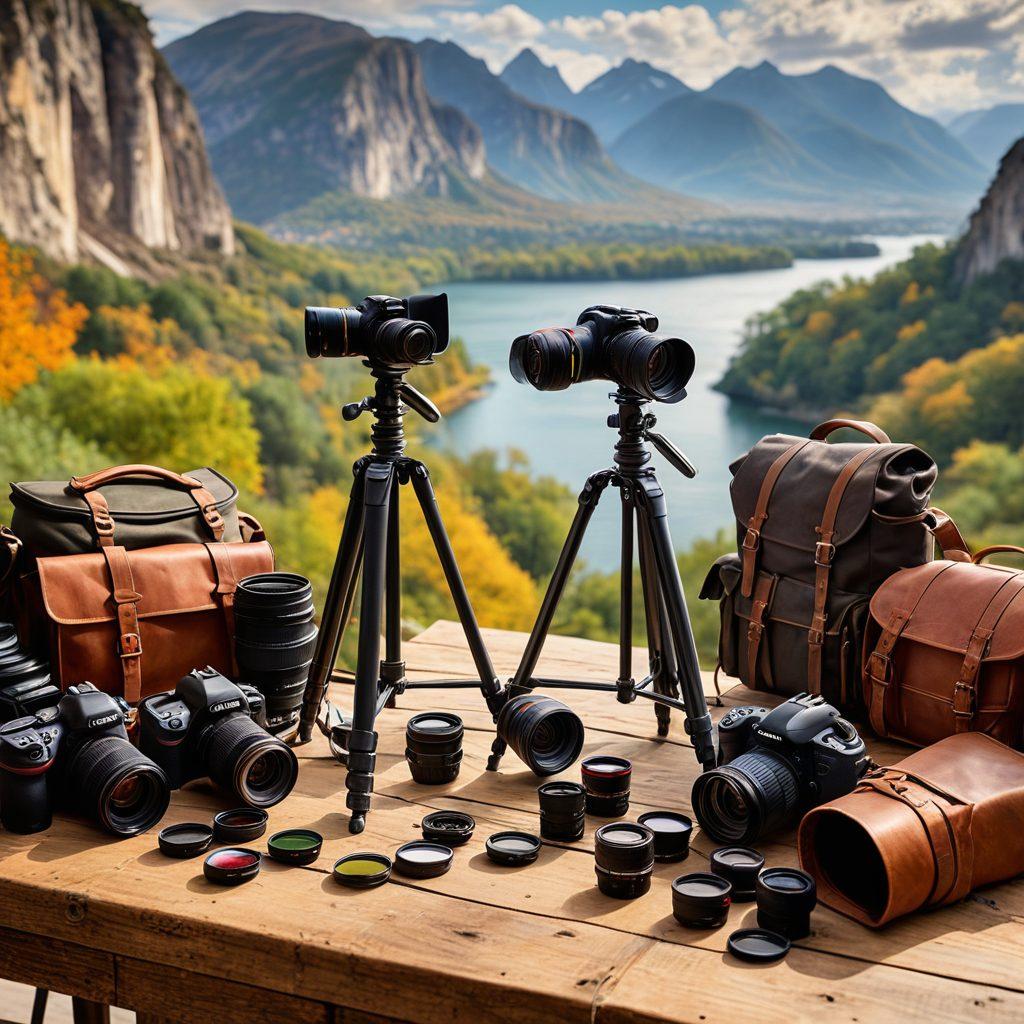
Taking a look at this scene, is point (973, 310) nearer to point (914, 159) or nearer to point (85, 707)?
point (914, 159)

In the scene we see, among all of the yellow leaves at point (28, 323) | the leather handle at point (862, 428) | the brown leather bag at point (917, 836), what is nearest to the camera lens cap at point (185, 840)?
the brown leather bag at point (917, 836)

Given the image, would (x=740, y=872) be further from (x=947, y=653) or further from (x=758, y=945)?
(x=947, y=653)

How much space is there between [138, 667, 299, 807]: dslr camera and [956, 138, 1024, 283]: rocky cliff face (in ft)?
43.0

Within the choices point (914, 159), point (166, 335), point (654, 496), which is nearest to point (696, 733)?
point (654, 496)

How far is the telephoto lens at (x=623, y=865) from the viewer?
6.18 feet

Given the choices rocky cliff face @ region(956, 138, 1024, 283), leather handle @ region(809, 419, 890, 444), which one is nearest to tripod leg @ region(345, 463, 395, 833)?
leather handle @ region(809, 419, 890, 444)

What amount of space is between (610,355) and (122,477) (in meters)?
1.19

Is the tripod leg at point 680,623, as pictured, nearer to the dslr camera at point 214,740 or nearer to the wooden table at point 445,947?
the wooden table at point 445,947

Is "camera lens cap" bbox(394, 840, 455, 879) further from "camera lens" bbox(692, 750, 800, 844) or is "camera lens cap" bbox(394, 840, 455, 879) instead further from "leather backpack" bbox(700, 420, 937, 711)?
"leather backpack" bbox(700, 420, 937, 711)

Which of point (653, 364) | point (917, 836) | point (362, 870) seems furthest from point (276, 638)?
point (917, 836)

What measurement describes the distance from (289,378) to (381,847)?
44.5 ft

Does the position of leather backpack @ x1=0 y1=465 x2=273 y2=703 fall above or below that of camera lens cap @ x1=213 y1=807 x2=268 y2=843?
above

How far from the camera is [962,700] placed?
7.38 ft

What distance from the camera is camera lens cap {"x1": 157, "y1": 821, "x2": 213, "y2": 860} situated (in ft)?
6.60
